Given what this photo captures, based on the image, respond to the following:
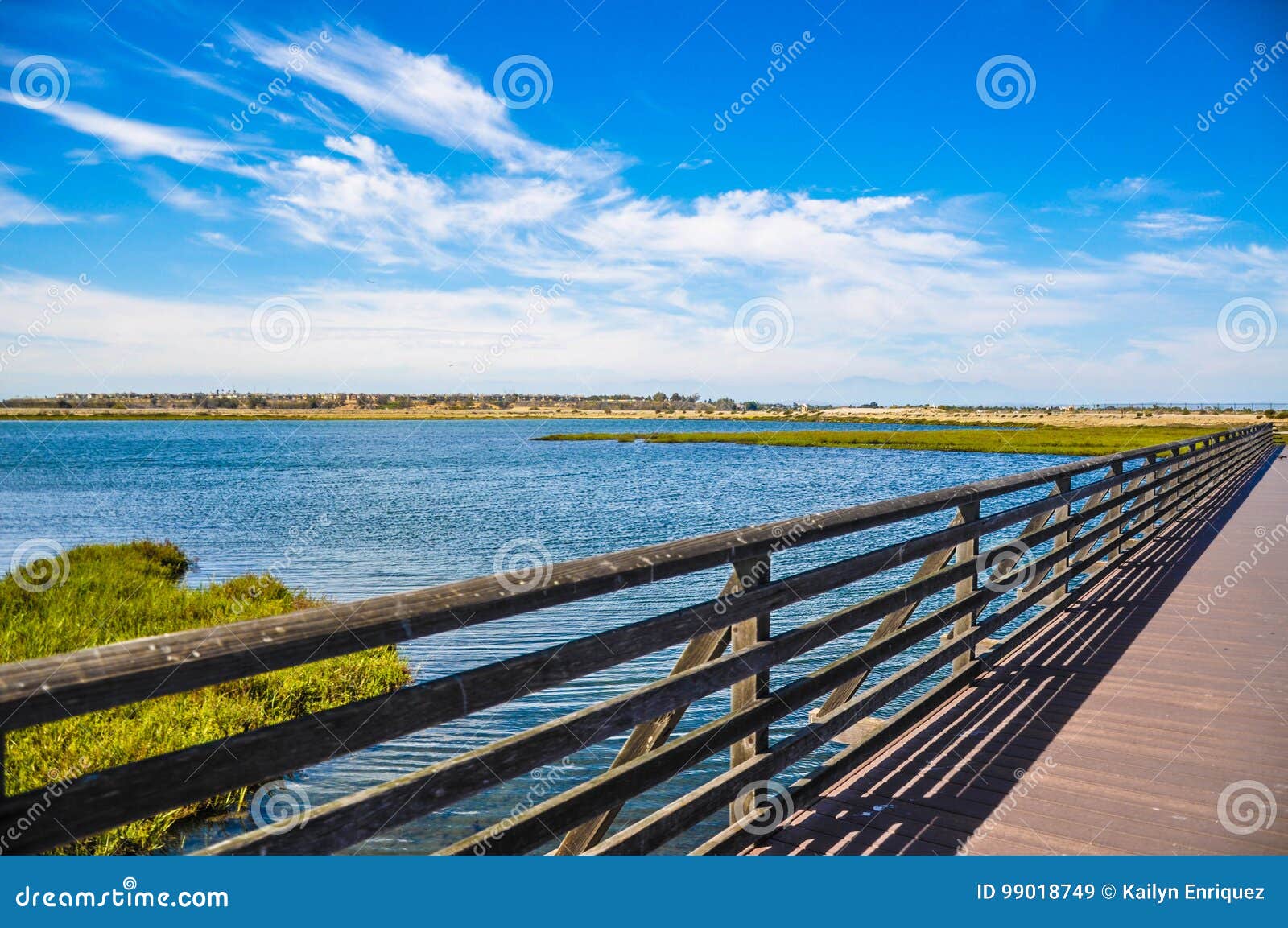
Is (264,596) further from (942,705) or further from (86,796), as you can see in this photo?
(86,796)

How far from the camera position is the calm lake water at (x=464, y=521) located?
8750mm

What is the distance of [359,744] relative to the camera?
2148 millimetres

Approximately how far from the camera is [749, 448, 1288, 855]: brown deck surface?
12.4 ft

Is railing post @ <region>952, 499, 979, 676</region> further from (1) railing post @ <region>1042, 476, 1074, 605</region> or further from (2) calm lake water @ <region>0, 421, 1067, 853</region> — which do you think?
(1) railing post @ <region>1042, 476, 1074, 605</region>

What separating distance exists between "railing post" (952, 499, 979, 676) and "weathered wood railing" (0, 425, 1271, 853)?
0.09ft

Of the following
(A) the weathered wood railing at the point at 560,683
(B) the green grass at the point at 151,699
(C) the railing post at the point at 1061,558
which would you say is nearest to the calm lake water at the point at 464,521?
(B) the green grass at the point at 151,699

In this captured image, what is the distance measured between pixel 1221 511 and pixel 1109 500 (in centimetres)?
959

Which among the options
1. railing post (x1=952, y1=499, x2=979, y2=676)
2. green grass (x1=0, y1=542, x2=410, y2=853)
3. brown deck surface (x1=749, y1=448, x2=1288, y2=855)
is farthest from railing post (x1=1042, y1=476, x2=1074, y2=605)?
green grass (x1=0, y1=542, x2=410, y2=853)

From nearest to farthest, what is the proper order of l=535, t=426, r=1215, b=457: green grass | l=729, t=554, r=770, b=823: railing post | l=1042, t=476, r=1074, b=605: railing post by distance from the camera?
1. l=729, t=554, r=770, b=823: railing post
2. l=1042, t=476, r=1074, b=605: railing post
3. l=535, t=426, r=1215, b=457: green grass

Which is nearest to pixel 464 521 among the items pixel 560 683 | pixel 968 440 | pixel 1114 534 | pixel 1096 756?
pixel 1114 534

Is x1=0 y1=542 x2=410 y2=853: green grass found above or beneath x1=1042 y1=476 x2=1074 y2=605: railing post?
beneath

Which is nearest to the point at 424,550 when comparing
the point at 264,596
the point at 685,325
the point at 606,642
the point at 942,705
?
the point at 264,596

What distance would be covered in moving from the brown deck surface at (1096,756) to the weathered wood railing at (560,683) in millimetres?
269

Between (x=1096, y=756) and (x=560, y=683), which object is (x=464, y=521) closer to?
(x=1096, y=756)
